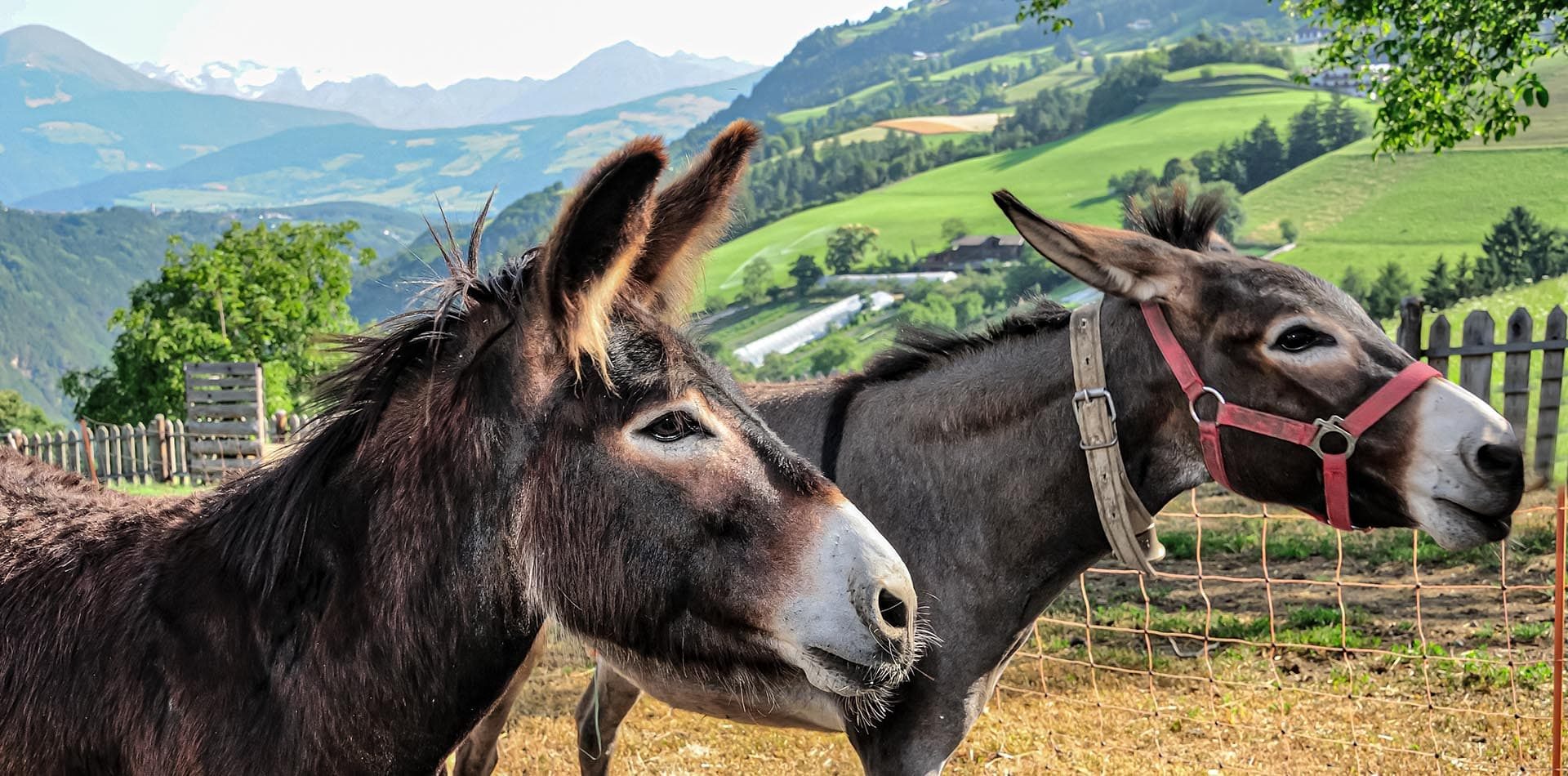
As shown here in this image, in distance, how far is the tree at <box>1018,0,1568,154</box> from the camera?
9148mm

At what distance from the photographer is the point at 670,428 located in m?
1.86

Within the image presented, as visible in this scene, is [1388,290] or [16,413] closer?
[16,413]

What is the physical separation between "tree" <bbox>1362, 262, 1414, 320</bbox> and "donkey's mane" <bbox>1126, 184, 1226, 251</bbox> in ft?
162

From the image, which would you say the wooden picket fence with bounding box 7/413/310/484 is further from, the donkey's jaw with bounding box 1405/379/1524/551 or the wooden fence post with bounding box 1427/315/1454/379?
the donkey's jaw with bounding box 1405/379/1524/551

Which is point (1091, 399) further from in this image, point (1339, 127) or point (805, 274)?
point (1339, 127)

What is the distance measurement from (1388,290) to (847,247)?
61653 millimetres

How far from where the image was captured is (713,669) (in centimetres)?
188

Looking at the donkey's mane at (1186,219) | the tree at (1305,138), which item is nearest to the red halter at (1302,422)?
the donkey's mane at (1186,219)

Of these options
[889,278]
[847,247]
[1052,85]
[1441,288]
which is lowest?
[889,278]

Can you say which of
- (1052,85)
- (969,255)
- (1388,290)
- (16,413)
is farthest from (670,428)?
(1052,85)

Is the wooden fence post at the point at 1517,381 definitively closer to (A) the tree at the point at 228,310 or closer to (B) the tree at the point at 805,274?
(A) the tree at the point at 228,310

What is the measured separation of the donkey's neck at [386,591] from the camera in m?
1.81

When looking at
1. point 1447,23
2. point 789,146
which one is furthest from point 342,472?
point 789,146

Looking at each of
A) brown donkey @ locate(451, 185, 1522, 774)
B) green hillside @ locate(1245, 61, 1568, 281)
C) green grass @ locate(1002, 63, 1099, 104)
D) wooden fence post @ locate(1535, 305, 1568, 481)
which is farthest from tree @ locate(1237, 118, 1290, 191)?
brown donkey @ locate(451, 185, 1522, 774)
